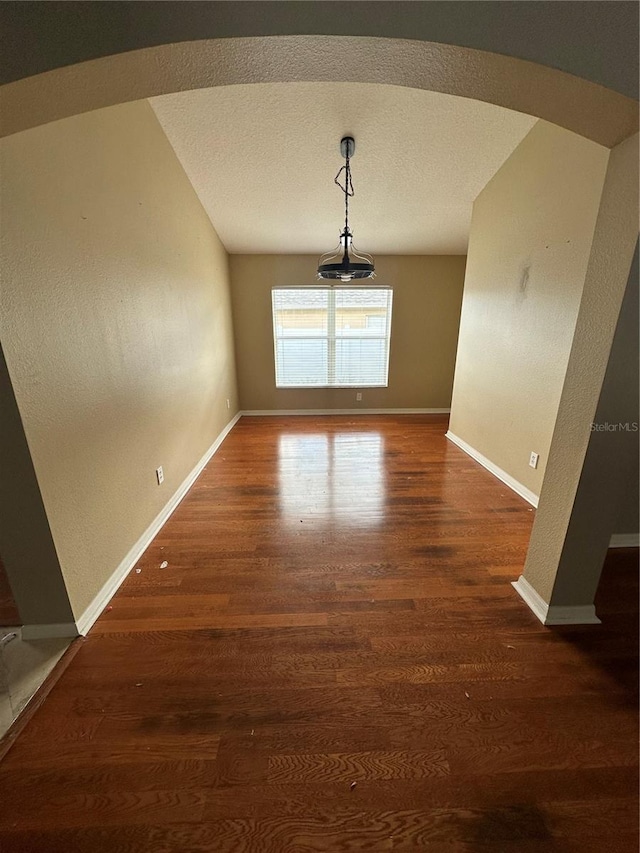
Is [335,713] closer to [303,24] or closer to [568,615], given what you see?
[568,615]

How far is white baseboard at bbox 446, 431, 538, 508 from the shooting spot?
2547 mm

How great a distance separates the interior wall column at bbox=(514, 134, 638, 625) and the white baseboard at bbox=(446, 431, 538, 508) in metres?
1.13

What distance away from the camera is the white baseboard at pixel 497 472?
2547 mm

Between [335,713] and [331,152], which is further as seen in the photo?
[331,152]

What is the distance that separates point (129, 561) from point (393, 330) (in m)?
4.48

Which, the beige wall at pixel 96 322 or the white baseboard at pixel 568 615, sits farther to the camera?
the white baseboard at pixel 568 615

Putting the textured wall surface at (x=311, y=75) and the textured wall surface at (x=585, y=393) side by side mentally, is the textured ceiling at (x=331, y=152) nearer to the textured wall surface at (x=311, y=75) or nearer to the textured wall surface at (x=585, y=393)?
the textured wall surface at (x=311, y=75)

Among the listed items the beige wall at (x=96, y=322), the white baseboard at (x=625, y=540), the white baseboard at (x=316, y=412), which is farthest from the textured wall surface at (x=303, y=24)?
the white baseboard at (x=316, y=412)

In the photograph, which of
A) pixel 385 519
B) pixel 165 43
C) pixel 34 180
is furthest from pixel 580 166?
pixel 34 180

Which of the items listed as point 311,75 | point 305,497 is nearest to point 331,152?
point 311,75

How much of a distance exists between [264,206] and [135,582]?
3.74 meters

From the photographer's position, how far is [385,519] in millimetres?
2309

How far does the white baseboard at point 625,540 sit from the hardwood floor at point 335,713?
0.08 metres

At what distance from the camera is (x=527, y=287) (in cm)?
256
